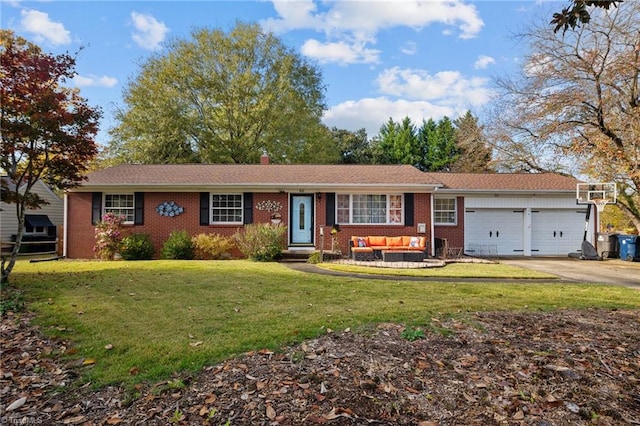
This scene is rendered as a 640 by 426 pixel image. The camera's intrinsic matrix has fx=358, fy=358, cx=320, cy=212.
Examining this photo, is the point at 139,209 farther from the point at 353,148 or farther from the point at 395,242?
the point at 353,148

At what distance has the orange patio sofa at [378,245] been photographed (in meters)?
12.9

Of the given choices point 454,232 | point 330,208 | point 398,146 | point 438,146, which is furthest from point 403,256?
point 438,146

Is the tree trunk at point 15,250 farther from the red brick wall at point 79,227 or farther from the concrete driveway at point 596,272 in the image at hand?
the concrete driveway at point 596,272

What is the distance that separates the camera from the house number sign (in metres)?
14.1

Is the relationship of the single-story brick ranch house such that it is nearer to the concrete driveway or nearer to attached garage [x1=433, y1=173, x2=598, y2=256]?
attached garage [x1=433, y1=173, x2=598, y2=256]

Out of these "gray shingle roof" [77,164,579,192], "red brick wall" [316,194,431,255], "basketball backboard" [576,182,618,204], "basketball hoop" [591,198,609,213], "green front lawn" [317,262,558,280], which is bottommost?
"green front lawn" [317,262,558,280]

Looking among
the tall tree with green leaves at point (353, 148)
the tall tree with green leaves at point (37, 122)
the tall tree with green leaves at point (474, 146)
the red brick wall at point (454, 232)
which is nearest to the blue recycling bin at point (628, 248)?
the red brick wall at point (454, 232)

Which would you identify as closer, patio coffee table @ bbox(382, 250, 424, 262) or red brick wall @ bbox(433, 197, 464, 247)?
patio coffee table @ bbox(382, 250, 424, 262)

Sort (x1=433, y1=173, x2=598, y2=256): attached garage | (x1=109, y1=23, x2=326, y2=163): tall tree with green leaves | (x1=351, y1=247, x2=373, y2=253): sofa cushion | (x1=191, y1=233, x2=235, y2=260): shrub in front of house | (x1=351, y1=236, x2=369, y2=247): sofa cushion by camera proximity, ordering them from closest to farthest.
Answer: (x1=351, y1=247, x2=373, y2=253): sofa cushion → (x1=191, y1=233, x2=235, y2=260): shrub in front of house → (x1=351, y1=236, x2=369, y2=247): sofa cushion → (x1=433, y1=173, x2=598, y2=256): attached garage → (x1=109, y1=23, x2=326, y2=163): tall tree with green leaves

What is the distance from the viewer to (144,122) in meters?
24.3

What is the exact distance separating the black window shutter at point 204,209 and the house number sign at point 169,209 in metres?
0.79

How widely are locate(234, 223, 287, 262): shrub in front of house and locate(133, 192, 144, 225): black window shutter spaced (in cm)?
428

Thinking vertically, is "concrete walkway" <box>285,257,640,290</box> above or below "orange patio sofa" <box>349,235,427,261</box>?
below

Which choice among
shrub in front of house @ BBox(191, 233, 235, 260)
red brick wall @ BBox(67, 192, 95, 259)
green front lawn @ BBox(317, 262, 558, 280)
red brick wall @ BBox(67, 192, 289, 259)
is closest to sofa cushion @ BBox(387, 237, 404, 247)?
green front lawn @ BBox(317, 262, 558, 280)
